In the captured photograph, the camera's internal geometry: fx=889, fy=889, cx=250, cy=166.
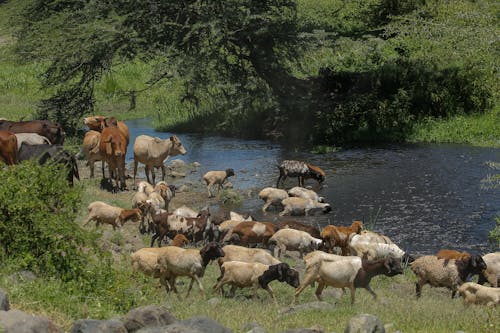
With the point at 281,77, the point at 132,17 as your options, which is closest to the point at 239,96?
the point at 281,77

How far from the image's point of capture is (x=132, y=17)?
107 feet

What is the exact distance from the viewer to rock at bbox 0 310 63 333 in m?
8.95

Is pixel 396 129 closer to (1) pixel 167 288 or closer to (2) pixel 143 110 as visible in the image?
(2) pixel 143 110

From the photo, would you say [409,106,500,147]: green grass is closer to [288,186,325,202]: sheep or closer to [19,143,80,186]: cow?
[288,186,325,202]: sheep

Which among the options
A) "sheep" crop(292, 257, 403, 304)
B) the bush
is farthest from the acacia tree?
the bush

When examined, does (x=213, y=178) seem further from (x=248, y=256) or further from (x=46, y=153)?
(x=248, y=256)

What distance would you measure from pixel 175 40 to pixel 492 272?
1969 cm

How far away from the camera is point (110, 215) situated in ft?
63.0

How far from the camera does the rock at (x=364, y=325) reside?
10.2 m

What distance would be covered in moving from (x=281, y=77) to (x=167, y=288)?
2103 cm

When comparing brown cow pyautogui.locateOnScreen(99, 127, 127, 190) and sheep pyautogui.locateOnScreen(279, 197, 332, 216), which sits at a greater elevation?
brown cow pyautogui.locateOnScreen(99, 127, 127, 190)

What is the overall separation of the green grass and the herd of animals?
764 centimetres

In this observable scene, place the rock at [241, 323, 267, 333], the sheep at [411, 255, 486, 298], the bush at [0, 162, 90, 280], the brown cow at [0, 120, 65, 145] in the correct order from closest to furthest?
the rock at [241, 323, 267, 333], the bush at [0, 162, 90, 280], the sheep at [411, 255, 486, 298], the brown cow at [0, 120, 65, 145]

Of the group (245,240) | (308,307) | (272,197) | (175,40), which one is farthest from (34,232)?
(175,40)
